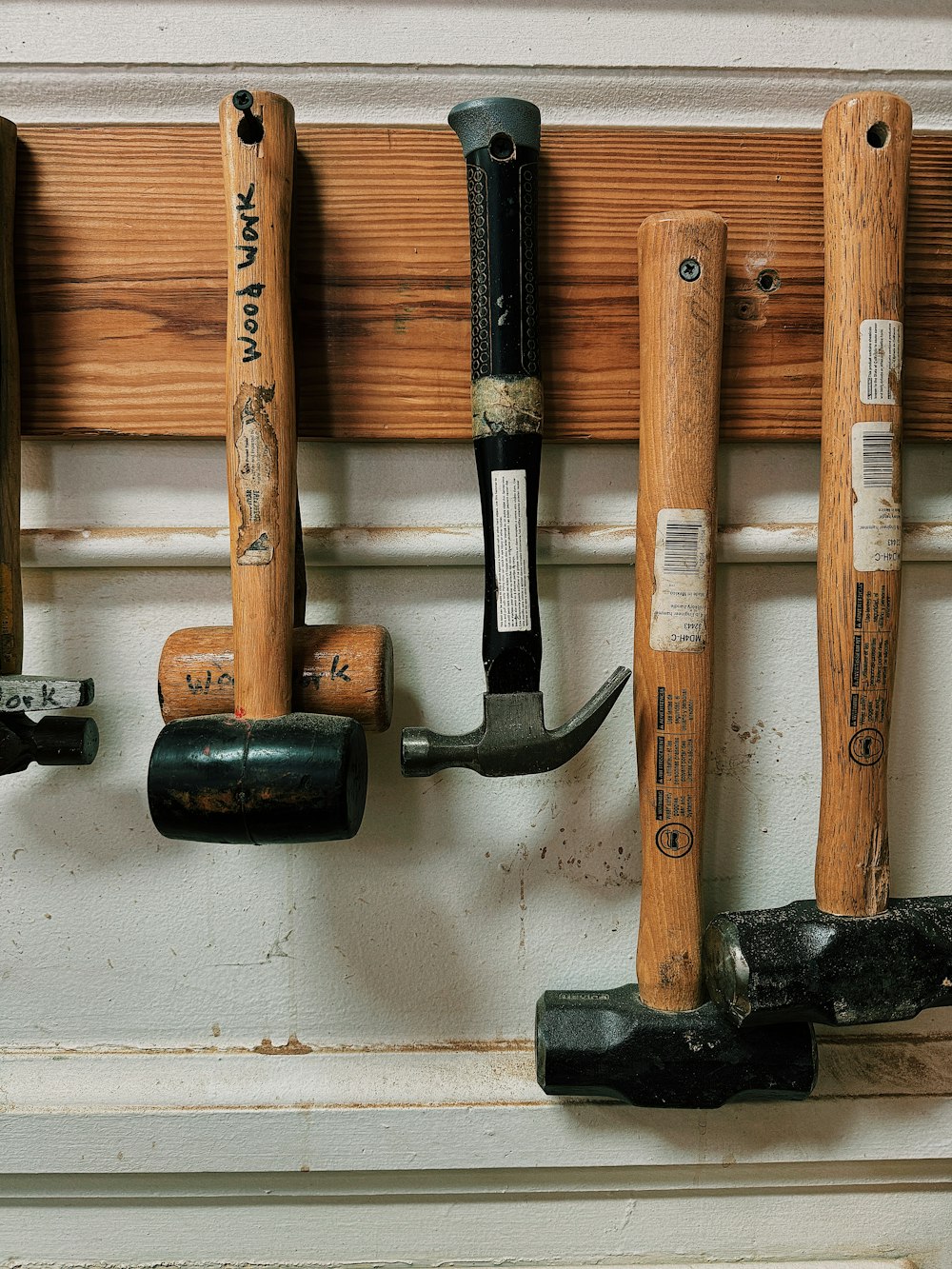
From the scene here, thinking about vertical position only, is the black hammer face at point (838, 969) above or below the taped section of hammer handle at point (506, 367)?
below

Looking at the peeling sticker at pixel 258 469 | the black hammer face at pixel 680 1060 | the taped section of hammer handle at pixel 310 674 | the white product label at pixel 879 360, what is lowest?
the black hammer face at pixel 680 1060

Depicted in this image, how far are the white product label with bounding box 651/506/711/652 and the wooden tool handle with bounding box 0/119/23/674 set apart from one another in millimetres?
450

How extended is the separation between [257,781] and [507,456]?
27 centimetres

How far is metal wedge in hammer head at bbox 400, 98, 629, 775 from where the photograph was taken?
0.56 m

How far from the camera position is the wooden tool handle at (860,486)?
572mm

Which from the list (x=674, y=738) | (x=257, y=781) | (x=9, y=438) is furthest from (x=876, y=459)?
(x=9, y=438)

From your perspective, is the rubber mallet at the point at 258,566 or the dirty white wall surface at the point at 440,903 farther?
the dirty white wall surface at the point at 440,903

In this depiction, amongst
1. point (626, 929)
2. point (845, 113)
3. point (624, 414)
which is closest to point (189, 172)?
point (624, 414)

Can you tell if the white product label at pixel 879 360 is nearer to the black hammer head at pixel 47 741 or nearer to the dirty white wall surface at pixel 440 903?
the dirty white wall surface at pixel 440 903

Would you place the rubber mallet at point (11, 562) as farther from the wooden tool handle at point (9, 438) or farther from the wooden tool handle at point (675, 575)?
the wooden tool handle at point (675, 575)

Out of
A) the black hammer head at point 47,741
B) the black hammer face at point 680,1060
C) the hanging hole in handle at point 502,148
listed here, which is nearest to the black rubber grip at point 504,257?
the hanging hole in handle at point 502,148

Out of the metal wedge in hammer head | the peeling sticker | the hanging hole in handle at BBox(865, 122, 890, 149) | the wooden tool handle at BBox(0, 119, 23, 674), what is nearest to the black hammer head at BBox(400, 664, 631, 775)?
the metal wedge in hammer head

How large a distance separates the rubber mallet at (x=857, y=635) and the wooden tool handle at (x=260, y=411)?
1.23 feet

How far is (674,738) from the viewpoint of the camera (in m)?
0.60
